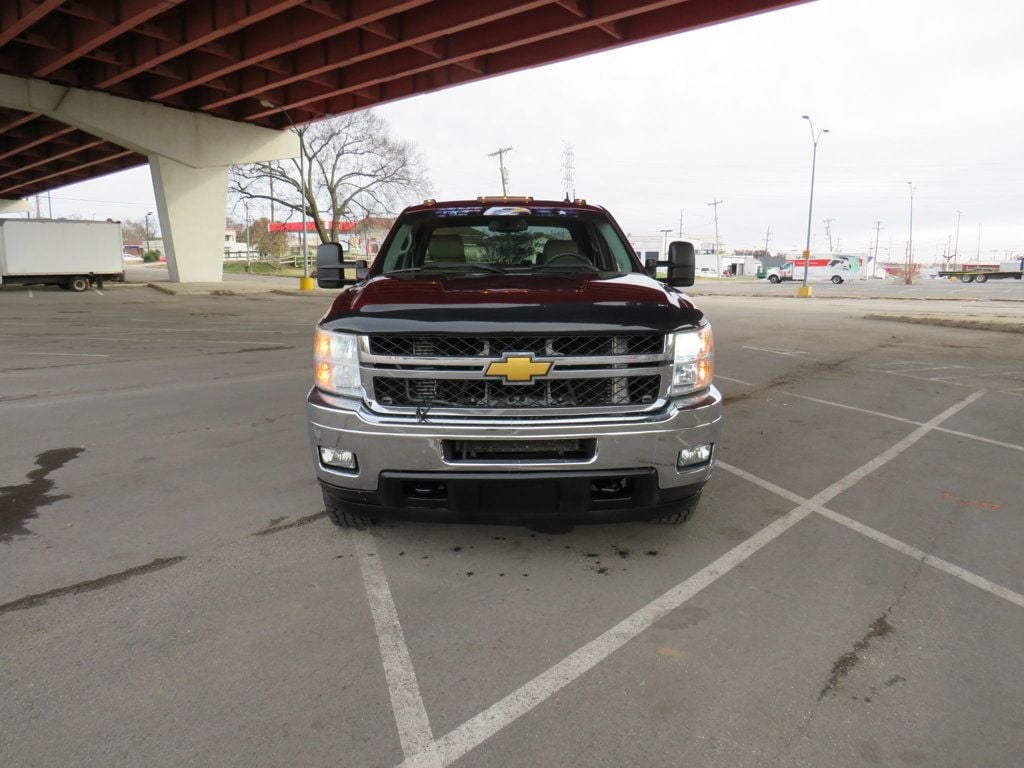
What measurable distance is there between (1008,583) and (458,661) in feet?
8.99

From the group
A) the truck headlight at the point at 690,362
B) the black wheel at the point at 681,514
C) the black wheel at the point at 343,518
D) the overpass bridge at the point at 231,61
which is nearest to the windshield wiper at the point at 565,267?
the truck headlight at the point at 690,362

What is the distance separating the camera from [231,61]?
22.8 metres

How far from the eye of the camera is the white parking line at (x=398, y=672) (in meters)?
2.17

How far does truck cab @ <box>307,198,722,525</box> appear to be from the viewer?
3080 millimetres

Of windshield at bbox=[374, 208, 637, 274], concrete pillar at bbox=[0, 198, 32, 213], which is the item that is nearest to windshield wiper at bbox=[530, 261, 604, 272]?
windshield at bbox=[374, 208, 637, 274]

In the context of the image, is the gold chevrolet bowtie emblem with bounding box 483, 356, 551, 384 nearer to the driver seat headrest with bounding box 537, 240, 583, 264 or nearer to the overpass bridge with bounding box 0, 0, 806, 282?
the driver seat headrest with bounding box 537, 240, 583, 264

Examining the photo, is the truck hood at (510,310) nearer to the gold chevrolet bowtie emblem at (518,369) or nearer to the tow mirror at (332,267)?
the gold chevrolet bowtie emblem at (518,369)

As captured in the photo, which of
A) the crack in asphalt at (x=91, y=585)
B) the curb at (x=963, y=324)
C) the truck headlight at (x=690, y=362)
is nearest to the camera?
the crack in asphalt at (x=91, y=585)

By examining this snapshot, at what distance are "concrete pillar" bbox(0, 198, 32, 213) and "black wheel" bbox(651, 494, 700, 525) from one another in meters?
92.1

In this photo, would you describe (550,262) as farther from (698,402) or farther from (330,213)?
(330,213)

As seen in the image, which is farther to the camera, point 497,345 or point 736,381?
point 736,381

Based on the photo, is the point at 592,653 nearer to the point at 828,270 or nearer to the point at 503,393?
the point at 503,393

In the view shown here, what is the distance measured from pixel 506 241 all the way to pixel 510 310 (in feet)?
6.71

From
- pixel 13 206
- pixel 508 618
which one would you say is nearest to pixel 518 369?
pixel 508 618
